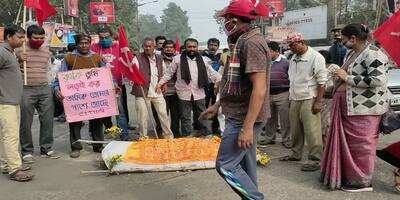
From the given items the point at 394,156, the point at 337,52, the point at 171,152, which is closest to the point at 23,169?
the point at 171,152

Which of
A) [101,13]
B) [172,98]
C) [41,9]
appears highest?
[101,13]

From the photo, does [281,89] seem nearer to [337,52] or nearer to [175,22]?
[337,52]

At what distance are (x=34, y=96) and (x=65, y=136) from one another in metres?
2.08

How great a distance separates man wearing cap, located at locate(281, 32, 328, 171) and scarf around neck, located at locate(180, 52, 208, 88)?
6.27 feet

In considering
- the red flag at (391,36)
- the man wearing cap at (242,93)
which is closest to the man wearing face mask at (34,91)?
the man wearing cap at (242,93)

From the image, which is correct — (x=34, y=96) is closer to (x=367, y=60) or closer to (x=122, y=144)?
(x=122, y=144)

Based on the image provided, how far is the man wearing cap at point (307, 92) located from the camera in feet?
18.6

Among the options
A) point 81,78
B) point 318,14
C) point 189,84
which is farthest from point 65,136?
point 318,14

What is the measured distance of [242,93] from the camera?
3.56m

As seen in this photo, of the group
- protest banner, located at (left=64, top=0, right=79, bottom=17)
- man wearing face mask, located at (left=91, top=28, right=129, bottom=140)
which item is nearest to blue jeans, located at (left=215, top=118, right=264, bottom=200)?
man wearing face mask, located at (left=91, top=28, right=129, bottom=140)

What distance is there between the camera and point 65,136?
333 inches

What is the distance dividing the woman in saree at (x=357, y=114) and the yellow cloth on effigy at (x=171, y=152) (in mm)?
1537

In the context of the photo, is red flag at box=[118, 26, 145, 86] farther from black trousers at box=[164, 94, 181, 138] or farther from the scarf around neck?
black trousers at box=[164, 94, 181, 138]

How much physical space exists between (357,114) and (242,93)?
1.71 m
